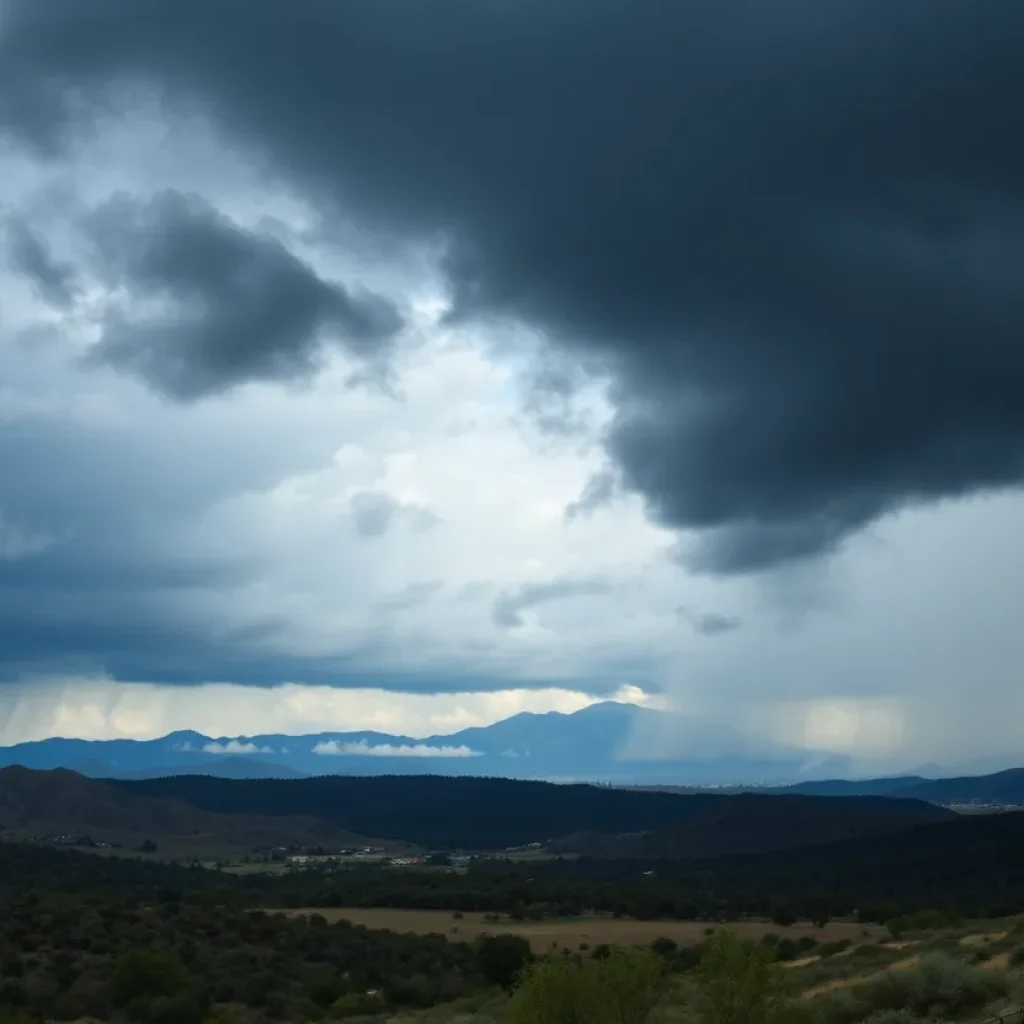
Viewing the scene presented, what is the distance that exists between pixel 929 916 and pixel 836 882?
7882 cm

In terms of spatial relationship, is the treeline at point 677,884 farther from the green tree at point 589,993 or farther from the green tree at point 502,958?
the green tree at point 589,993

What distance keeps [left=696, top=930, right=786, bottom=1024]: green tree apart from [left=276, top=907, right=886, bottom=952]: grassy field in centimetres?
4478

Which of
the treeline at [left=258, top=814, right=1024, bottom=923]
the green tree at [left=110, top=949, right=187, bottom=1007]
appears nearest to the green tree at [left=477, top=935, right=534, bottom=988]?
the green tree at [left=110, top=949, right=187, bottom=1007]

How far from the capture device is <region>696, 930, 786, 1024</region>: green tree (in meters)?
32.5

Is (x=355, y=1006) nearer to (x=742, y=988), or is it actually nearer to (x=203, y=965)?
(x=203, y=965)

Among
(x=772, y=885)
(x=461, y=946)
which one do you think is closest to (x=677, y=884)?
(x=772, y=885)

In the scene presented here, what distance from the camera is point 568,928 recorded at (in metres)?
103

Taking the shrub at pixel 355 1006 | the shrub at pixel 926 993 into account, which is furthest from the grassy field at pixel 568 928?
the shrub at pixel 926 993

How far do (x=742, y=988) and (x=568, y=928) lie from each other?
73712 millimetres

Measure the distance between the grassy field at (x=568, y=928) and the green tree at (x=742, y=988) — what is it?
44781 mm

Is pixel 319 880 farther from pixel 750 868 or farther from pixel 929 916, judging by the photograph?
pixel 929 916

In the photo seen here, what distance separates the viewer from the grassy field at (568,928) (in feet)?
291

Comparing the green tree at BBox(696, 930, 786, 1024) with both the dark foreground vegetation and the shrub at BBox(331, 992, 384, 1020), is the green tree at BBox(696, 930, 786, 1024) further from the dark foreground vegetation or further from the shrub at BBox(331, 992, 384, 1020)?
the shrub at BBox(331, 992, 384, 1020)

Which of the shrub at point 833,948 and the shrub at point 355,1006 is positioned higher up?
the shrub at point 833,948
